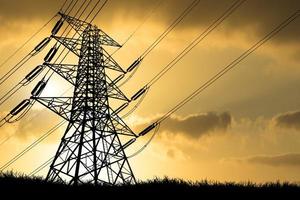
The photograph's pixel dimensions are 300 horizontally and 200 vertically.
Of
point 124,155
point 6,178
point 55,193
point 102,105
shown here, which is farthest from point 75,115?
point 55,193

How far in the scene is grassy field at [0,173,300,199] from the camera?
8648 mm

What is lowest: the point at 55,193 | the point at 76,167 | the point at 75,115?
the point at 55,193

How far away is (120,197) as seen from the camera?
839 cm

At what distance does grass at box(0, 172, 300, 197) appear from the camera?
28.6 ft

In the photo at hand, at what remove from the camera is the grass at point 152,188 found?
870 centimetres

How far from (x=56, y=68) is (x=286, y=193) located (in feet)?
62.8

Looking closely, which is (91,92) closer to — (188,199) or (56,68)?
(56,68)

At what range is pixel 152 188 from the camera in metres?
9.20

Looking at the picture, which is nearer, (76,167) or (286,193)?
(286,193)

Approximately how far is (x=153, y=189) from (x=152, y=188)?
142mm

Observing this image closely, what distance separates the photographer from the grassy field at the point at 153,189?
28.4 ft

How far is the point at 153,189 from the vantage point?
9062mm

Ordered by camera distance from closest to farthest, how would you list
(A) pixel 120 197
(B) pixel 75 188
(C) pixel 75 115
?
(A) pixel 120 197 < (B) pixel 75 188 < (C) pixel 75 115

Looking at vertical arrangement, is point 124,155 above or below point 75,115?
below
